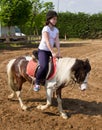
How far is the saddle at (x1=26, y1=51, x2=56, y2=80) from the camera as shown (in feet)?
22.9

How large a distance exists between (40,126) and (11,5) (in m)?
26.6

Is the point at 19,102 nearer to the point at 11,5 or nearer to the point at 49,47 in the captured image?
the point at 49,47

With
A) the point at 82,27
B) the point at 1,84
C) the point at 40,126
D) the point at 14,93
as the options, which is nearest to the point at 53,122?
the point at 40,126

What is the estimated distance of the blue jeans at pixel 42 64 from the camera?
695 cm

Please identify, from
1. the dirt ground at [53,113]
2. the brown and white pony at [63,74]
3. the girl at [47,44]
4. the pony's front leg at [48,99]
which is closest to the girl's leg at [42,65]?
the girl at [47,44]

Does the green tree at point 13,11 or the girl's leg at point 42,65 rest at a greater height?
the green tree at point 13,11

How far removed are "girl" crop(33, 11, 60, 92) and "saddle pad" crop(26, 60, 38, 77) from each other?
201mm

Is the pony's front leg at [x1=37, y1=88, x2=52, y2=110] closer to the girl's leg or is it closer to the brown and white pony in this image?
the brown and white pony

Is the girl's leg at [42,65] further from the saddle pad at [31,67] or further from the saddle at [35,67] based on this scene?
the saddle pad at [31,67]

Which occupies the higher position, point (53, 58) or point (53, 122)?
point (53, 58)

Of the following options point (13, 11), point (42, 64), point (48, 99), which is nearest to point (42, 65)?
point (42, 64)

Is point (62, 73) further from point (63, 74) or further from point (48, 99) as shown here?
point (48, 99)

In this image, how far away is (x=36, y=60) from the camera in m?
7.23

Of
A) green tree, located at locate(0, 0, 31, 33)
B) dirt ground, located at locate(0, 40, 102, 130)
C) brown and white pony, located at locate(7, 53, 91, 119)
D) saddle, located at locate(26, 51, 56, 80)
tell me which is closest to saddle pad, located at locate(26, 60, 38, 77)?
saddle, located at locate(26, 51, 56, 80)
